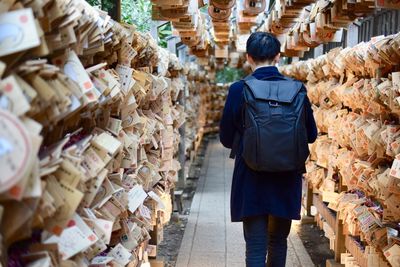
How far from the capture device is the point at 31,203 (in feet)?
4.66

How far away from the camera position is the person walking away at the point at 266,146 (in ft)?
10.3

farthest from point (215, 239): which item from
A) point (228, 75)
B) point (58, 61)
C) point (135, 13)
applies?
point (228, 75)

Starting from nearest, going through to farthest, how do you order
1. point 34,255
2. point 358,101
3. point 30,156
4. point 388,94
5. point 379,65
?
point 30,156, point 34,255, point 388,94, point 379,65, point 358,101

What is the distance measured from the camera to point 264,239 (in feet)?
10.8

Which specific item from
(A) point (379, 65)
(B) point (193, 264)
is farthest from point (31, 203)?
(B) point (193, 264)

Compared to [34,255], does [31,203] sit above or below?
above

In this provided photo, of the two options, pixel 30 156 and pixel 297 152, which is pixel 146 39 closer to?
pixel 297 152

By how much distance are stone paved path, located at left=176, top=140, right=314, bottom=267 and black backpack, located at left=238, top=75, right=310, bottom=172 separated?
2.09m

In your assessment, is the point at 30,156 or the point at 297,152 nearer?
the point at 30,156

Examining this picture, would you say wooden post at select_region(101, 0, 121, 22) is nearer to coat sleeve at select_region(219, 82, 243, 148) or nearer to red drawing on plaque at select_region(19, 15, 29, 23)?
Result: coat sleeve at select_region(219, 82, 243, 148)

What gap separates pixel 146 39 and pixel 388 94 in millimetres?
1525

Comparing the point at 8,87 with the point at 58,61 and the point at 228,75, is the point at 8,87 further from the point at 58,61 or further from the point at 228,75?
the point at 228,75

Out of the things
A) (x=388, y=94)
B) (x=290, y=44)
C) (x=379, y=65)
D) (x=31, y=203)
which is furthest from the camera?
(x=290, y=44)

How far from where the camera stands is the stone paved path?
5148mm
